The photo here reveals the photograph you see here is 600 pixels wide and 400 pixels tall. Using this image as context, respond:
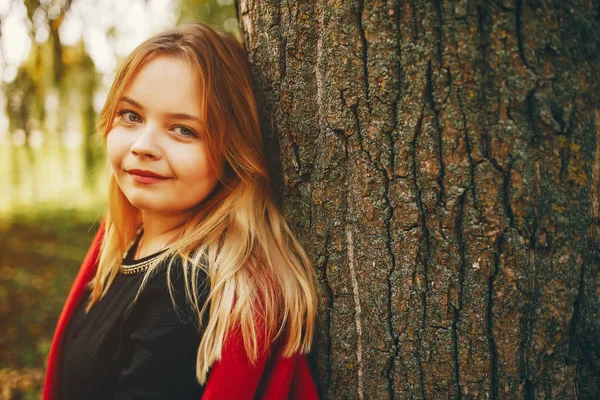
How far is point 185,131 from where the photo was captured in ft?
4.91

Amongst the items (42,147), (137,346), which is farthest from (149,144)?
(42,147)

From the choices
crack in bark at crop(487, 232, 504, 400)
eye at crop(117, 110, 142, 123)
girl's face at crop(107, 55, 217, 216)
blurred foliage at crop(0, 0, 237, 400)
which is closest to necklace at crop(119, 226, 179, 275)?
girl's face at crop(107, 55, 217, 216)

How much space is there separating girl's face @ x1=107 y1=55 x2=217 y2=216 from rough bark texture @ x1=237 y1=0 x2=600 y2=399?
12.2 inches

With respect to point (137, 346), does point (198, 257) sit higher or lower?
higher

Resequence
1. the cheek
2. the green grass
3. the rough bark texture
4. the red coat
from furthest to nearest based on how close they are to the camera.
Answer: the green grass → the cheek → the red coat → the rough bark texture

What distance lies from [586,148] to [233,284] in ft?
3.34

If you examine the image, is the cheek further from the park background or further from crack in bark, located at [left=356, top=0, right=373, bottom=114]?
crack in bark, located at [left=356, top=0, right=373, bottom=114]

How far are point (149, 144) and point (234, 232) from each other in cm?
39

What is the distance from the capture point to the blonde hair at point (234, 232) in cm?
135

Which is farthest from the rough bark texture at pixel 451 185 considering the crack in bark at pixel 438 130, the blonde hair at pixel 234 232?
the blonde hair at pixel 234 232

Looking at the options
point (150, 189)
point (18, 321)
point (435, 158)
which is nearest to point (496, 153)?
point (435, 158)

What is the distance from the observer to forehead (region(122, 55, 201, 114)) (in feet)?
4.80

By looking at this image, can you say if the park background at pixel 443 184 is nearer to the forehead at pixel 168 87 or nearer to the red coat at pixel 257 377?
the red coat at pixel 257 377

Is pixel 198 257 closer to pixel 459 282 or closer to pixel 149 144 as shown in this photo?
Result: pixel 149 144
